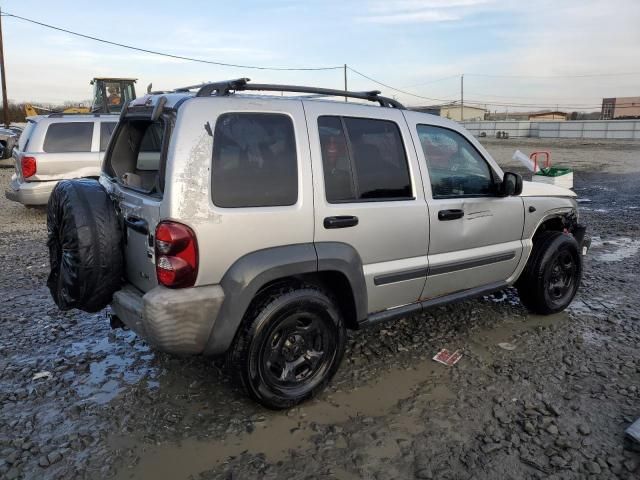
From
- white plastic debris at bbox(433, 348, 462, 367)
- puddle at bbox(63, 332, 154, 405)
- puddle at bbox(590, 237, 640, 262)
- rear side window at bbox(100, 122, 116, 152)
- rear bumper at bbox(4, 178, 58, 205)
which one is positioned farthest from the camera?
rear side window at bbox(100, 122, 116, 152)

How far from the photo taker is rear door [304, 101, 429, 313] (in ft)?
10.6

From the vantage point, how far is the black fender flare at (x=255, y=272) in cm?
286

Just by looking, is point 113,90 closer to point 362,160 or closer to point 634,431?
point 362,160

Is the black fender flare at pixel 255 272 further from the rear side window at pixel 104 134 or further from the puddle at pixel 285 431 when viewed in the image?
the rear side window at pixel 104 134

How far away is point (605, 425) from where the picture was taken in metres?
3.03

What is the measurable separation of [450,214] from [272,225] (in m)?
1.51

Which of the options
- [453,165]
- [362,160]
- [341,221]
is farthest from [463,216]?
[341,221]

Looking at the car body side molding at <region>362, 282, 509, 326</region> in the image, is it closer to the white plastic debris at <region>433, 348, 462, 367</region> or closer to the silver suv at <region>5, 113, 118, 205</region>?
the white plastic debris at <region>433, 348, 462, 367</region>

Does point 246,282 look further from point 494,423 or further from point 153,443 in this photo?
point 494,423

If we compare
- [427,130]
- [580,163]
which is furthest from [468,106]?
[427,130]

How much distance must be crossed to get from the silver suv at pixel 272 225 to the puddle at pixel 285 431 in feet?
0.47

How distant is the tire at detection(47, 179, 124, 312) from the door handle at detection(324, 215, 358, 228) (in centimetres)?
131

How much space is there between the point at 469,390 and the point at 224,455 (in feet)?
5.56

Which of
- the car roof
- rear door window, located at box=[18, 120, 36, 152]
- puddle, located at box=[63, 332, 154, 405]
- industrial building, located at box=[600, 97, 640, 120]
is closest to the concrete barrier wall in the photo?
industrial building, located at box=[600, 97, 640, 120]
